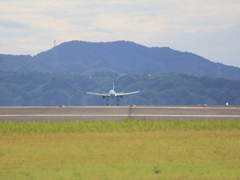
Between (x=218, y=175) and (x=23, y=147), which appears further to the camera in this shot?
(x=23, y=147)

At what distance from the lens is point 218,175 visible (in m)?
13.8

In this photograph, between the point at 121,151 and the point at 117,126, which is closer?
the point at 121,151

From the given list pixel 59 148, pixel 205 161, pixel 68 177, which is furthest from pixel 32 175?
pixel 205 161

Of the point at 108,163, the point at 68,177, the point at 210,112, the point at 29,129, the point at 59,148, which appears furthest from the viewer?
the point at 210,112

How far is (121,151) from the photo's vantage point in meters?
18.8

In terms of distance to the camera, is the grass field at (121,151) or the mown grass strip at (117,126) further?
the mown grass strip at (117,126)

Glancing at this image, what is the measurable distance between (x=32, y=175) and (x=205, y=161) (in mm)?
7326

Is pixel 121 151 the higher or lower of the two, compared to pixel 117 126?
lower

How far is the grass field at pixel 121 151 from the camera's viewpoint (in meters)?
14.3

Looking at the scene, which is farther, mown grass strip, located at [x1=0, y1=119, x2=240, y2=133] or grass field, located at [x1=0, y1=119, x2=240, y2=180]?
mown grass strip, located at [x1=0, y1=119, x2=240, y2=133]

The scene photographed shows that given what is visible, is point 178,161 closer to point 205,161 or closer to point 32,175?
point 205,161

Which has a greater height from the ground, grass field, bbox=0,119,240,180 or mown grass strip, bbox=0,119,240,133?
mown grass strip, bbox=0,119,240,133

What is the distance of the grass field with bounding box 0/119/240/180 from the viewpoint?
1427cm

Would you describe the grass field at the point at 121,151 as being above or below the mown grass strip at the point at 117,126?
below
